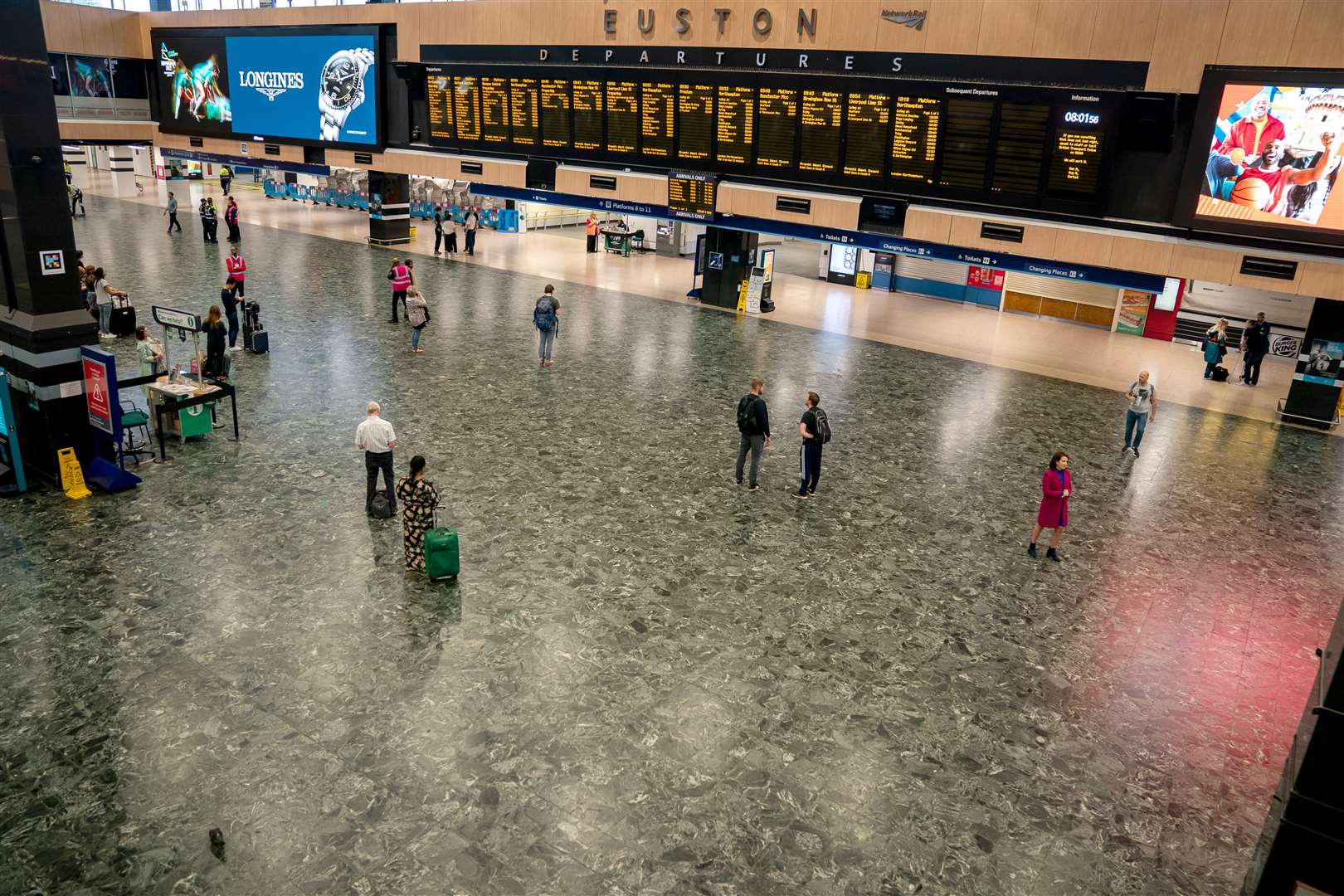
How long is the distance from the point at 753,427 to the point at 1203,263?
9768 mm

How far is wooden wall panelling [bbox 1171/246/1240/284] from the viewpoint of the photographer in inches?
614

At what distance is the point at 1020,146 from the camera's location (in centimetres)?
1658

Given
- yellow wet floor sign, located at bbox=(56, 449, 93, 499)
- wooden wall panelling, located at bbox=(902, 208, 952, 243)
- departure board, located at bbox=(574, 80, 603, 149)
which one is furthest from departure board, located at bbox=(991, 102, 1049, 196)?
yellow wet floor sign, located at bbox=(56, 449, 93, 499)

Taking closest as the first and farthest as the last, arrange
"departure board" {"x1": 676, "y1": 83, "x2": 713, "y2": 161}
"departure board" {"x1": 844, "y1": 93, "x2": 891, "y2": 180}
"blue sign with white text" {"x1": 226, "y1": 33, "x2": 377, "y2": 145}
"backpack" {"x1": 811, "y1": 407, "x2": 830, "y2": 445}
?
1. "backpack" {"x1": 811, "y1": 407, "x2": 830, "y2": 445}
2. "departure board" {"x1": 844, "y1": 93, "x2": 891, "y2": 180}
3. "departure board" {"x1": 676, "y1": 83, "x2": 713, "y2": 161}
4. "blue sign with white text" {"x1": 226, "y1": 33, "x2": 377, "y2": 145}

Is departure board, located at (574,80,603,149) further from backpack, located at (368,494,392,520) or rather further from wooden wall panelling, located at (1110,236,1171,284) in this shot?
backpack, located at (368,494,392,520)

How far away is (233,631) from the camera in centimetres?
866

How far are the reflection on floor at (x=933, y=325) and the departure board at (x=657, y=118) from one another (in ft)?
22.1

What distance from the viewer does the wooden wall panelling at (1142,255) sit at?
16.1 metres

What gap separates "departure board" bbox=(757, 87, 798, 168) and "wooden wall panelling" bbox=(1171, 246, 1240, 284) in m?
8.33

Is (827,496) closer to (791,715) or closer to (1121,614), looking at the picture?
(1121,614)

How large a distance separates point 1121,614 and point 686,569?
17.3 ft

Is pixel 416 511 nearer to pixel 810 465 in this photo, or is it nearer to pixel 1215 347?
pixel 810 465

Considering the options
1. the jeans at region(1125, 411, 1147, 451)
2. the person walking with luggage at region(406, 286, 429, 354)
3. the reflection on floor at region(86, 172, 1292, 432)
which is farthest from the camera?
the reflection on floor at region(86, 172, 1292, 432)

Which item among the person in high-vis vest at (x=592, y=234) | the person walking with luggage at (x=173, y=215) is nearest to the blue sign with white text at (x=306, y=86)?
the person walking with luggage at (x=173, y=215)
